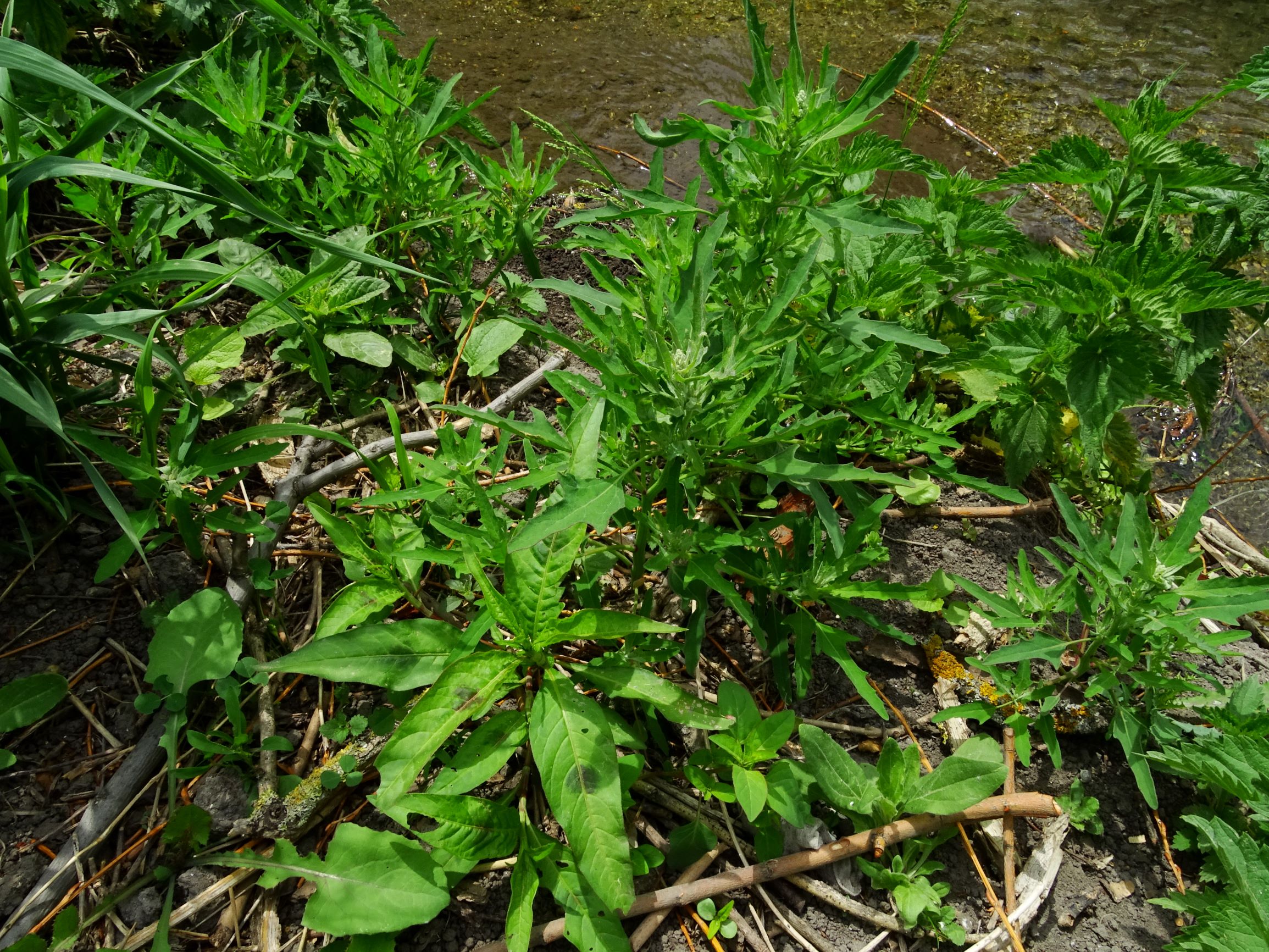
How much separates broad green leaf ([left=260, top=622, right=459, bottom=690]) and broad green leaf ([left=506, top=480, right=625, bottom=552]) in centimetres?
37

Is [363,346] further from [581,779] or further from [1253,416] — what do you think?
[1253,416]

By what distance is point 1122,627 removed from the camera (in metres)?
1.93

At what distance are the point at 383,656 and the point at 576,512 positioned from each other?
56cm

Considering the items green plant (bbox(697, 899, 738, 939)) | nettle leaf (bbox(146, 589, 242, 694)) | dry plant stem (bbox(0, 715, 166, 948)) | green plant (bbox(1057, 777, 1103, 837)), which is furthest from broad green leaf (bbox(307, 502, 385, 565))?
green plant (bbox(1057, 777, 1103, 837))

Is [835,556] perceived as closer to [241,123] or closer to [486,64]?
[241,123]

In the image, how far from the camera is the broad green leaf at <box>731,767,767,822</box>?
1.64m

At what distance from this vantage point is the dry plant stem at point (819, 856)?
5.58 feet

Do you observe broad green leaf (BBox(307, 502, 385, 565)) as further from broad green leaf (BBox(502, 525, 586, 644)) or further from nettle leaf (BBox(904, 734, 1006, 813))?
nettle leaf (BBox(904, 734, 1006, 813))

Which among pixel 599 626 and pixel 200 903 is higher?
pixel 599 626

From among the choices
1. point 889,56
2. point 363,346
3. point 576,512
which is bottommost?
point 363,346

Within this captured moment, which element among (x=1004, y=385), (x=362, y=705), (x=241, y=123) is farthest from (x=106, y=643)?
(x=1004, y=385)

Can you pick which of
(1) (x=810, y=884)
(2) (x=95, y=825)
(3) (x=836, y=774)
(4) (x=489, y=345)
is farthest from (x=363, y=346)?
(1) (x=810, y=884)

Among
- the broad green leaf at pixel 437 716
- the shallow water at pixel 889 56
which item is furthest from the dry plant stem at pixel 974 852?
the shallow water at pixel 889 56

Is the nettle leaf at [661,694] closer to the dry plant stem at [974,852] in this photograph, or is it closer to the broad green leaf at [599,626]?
the broad green leaf at [599,626]
